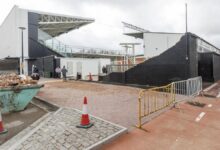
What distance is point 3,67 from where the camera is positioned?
3753 cm

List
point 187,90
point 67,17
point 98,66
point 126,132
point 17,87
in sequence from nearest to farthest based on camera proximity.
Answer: point 126,132, point 17,87, point 187,90, point 98,66, point 67,17

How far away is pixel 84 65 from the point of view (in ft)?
77.4

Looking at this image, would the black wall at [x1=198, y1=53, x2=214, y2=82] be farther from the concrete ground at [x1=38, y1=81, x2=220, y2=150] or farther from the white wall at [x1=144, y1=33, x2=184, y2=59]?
the white wall at [x1=144, y1=33, x2=184, y2=59]

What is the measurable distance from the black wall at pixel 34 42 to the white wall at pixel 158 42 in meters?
15.7

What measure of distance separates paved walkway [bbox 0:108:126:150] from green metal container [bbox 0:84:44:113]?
2.13m

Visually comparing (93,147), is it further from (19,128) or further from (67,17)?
(67,17)

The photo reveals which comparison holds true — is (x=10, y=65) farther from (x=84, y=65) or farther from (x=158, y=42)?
(x=158, y=42)

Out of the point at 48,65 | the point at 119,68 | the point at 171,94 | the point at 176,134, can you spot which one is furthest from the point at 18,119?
the point at 48,65

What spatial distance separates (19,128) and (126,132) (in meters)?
3.20

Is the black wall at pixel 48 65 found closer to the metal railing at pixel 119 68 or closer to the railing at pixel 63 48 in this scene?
the railing at pixel 63 48

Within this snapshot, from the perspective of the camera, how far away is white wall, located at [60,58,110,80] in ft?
69.6

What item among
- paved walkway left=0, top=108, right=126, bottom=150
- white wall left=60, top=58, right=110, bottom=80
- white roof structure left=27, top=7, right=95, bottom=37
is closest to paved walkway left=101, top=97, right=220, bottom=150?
paved walkway left=0, top=108, right=126, bottom=150

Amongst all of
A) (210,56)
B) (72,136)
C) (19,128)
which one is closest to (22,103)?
(19,128)

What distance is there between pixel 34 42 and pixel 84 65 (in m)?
10.7
